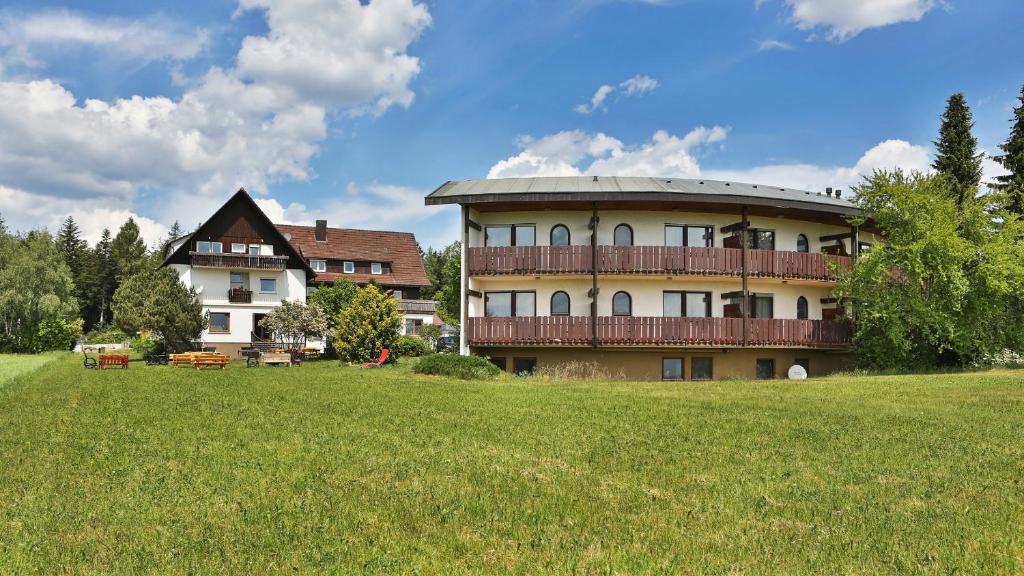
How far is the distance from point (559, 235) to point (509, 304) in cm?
331

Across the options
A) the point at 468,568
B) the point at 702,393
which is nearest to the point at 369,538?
→ the point at 468,568

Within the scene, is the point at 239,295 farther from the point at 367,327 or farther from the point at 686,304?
the point at 686,304

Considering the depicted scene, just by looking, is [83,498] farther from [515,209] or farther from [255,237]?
[255,237]

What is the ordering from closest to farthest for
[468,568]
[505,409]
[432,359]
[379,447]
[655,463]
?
[468,568] < [655,463] < [379,447] < [505,409] < [432,359]

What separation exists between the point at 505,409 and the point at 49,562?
9.62 m

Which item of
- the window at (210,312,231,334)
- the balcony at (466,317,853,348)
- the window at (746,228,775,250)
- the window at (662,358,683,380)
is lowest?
the window at (662,358,683,380)

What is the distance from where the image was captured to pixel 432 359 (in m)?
25.0

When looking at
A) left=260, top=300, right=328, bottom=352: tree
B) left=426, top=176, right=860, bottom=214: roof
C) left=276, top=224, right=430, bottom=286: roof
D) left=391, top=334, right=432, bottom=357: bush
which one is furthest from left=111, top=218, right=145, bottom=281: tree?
left=426, top=176, right=860, bottom=214: roof

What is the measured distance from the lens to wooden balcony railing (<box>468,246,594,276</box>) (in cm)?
2780

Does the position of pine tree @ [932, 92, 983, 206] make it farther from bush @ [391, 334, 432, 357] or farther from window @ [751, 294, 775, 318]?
bush @ [391, 334, 432, 357]

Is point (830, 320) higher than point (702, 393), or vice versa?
point (830, 320)

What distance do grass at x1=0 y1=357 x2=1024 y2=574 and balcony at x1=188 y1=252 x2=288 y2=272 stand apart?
32398mm

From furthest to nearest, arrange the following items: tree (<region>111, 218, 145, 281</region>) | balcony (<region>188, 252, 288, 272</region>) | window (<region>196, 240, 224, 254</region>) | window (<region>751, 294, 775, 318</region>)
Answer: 1. tree (<region>111, 218, 145, 281</region>)
2. window (<region>196, 240, 224, 254</region>)
3. balcony (<region>188, 252, 288, 272</region>)
4. window (<region>751, 294, 775, 318</region>)

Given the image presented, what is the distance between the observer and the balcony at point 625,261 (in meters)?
27.6
